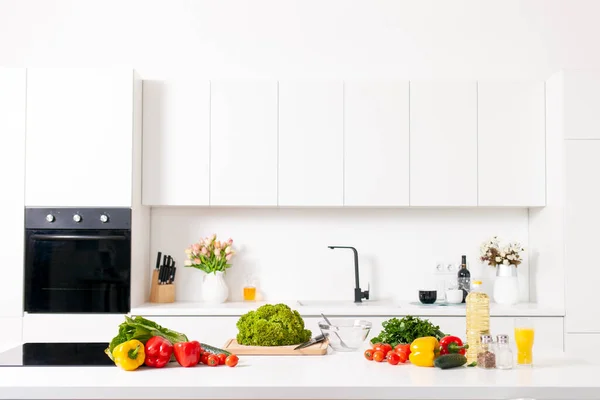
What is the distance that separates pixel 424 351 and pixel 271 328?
589 millimetres

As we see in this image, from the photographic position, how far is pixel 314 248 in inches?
183

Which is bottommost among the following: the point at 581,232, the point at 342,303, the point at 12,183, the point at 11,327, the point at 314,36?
the point at 11,327

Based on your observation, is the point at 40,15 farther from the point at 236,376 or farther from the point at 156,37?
the point at 236,376

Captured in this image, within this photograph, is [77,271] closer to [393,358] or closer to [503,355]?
[393,358]

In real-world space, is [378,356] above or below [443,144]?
below

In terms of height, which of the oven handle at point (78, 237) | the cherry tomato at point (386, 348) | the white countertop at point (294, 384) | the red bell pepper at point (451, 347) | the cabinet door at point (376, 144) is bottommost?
the white countertop at point (294, 384)

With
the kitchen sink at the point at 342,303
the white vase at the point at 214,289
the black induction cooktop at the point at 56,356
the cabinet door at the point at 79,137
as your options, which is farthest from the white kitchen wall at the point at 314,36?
the black induction cooktop at the point at 56,356

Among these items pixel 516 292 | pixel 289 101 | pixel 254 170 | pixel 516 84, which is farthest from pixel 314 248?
pixel 516 84

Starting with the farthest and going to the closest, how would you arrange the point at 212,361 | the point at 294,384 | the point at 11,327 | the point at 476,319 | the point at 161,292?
the point at 161,292, the point at 11,327, the point at 476,319, the point at 212,361, the point at 294,384

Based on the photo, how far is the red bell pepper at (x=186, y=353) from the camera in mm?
2359

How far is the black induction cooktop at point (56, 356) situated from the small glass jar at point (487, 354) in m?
1.27

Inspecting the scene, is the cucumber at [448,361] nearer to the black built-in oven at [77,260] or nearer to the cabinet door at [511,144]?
the cabinet door at [511,144]

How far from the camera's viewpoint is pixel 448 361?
2.33 m

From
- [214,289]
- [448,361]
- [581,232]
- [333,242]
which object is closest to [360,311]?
Result: [333,242]
